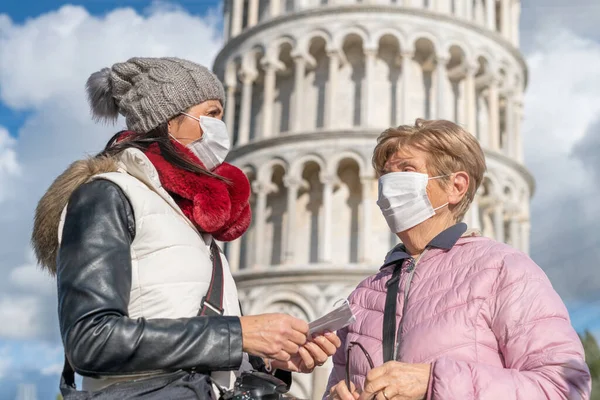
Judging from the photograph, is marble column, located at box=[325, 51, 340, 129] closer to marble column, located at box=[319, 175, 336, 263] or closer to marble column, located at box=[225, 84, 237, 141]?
marble column, located at box=[319, 175, 336, 263]

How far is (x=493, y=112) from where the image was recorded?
73.6ft

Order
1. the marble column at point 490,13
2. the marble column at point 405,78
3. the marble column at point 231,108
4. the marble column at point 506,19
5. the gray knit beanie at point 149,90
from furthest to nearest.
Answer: the marble column at point 506,19, the marble column at point 490,13, the marble column at point 231,108, the marble column at point 405,78, the gray knit beanie at point 149,90

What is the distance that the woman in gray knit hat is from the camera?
6.39 ft

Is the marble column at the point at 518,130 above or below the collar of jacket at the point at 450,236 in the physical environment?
above

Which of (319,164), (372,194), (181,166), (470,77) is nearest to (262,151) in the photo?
(319,164)

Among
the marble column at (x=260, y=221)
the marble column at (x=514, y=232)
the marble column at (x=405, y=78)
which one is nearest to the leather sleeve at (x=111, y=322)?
the marble column at (x=260, y=221)

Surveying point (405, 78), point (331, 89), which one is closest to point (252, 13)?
point (331, 89)

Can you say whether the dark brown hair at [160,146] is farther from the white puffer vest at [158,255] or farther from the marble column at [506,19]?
the marble column at [506,19]

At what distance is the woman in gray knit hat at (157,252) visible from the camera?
1.95 metres

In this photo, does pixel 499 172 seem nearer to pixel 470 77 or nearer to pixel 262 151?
pixel 470 77

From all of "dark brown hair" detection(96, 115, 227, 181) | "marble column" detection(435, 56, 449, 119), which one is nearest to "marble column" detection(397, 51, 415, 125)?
"marble column" detection(435, 56, 449, 119)

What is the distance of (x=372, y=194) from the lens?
67.8ft

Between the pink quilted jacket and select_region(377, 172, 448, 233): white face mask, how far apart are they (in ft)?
0.40

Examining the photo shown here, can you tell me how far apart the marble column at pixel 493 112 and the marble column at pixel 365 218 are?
4097 mm
